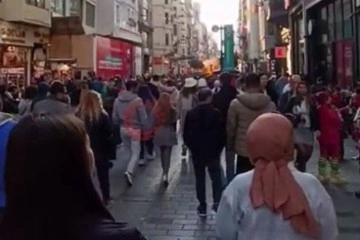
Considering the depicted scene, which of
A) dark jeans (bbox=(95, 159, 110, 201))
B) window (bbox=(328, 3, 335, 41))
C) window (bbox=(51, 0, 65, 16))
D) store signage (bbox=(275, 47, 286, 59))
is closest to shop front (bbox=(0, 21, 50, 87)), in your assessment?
window (bbox=(51, 0, 65, 16))

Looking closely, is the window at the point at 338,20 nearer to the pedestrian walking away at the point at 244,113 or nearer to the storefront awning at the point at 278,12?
the storefront awning at the point at 278,12

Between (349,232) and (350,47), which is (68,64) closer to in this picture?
(350,47)

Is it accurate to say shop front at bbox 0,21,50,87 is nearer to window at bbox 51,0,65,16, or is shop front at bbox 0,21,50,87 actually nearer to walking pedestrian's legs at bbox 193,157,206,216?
window at bbox 51,0,65,16

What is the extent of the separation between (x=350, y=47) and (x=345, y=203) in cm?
1617

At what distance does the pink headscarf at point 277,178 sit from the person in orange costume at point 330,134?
8.42 metres

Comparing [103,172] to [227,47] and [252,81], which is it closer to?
[252,81]

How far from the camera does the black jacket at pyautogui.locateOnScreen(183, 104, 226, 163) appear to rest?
31.2 feet

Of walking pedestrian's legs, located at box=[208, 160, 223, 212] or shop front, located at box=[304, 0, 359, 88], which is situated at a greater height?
shop front, located at box=[304, 0, 359, 88]

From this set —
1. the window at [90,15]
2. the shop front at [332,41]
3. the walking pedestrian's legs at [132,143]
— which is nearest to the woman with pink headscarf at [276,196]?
the walking pedestrian's legs at [132,143]

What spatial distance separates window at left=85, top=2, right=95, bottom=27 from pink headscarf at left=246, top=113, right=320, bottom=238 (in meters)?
41.3

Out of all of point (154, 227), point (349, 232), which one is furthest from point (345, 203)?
point (154, 227)

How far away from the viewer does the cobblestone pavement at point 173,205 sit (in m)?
8.64

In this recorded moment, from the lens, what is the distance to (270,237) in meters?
3.58

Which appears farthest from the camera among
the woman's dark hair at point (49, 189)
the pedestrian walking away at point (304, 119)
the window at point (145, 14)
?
the window at point (145, 14)
